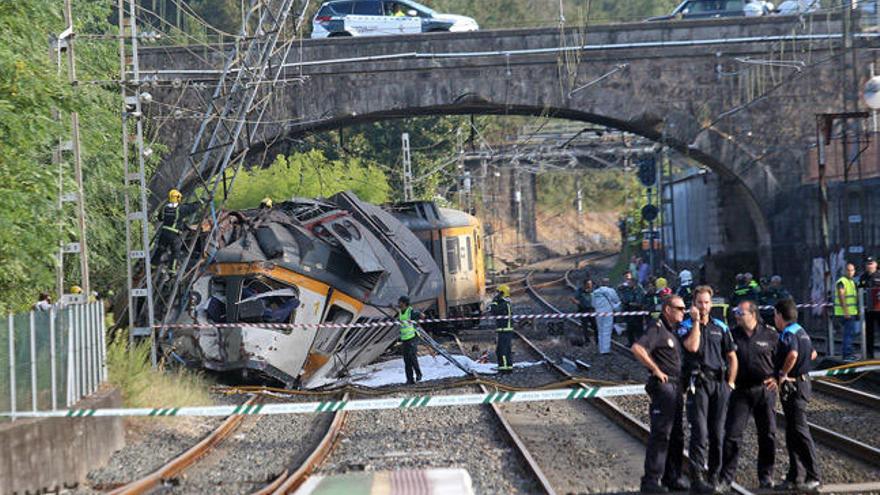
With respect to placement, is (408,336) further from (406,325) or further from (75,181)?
(75,181)

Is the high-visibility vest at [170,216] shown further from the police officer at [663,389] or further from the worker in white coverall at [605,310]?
the police officer at [663,389]

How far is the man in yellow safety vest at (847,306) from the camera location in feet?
68.0

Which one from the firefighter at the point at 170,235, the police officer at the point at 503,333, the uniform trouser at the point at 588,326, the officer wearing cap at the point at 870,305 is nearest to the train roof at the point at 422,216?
the uniform trouser at the point at 588,326

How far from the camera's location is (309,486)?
10.2m

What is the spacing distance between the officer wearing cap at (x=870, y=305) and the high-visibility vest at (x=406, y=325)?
7.37 meters

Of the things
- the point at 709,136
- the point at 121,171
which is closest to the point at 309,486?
the point at 121,171

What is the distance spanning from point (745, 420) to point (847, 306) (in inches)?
416

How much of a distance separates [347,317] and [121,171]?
18.9 feet

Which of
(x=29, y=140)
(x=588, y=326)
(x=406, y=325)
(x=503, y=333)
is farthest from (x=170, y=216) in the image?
(x=588, y=326)

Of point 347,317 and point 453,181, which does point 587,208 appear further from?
point 347,317

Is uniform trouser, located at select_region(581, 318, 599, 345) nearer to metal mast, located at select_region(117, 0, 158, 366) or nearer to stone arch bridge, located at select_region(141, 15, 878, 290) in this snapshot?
stone arch bridge, located at select_region(141, 15, 878, 290)

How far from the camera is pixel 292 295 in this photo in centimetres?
2042

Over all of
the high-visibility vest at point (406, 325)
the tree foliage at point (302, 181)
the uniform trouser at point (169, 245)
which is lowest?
the high-visibility vest at point (406, 325)

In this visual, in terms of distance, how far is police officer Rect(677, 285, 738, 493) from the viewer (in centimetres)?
1088
